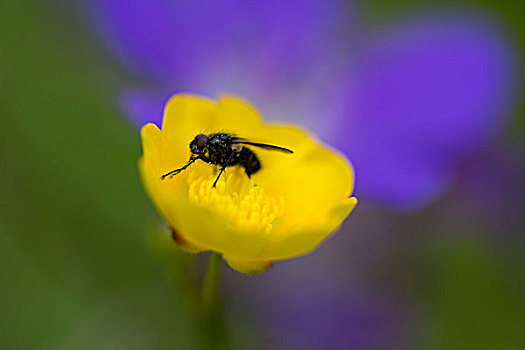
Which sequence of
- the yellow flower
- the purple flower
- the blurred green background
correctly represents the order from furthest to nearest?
the purple flower, the blurred green background, the yellow flower

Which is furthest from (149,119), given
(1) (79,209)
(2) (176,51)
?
(2) (176,51)

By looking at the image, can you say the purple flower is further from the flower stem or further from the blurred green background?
the flower stem

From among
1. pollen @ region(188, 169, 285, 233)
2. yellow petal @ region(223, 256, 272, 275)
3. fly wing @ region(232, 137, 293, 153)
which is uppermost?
fly wing @ region(232, 137, 293, 153)

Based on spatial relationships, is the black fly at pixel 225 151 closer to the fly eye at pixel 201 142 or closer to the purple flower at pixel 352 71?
the fly eye at pixel 201 142

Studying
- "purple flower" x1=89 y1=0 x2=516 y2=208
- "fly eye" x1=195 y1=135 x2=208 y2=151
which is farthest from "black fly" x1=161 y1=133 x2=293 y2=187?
"purple flower" x1=89 y1=0 x2=516 y2=208

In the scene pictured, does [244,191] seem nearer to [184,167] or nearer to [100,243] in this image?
[184,167]

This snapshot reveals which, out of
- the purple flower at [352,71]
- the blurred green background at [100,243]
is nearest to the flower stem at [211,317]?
the blurred green background at [100,243]

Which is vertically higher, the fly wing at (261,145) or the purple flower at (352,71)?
the purple flower at (352,71)

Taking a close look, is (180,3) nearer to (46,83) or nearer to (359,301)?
(46,83)
